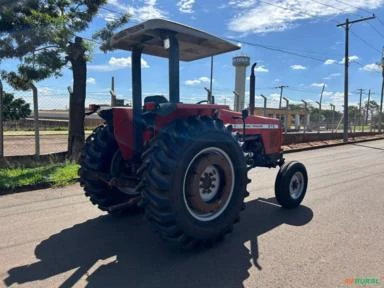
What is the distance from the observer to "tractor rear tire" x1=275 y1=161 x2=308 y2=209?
5711 millimetres

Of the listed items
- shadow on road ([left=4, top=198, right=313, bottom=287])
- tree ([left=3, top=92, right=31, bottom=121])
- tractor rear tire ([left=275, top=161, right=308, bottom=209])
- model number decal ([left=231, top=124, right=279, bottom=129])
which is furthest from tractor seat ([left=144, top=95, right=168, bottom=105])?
tree ([left=3, top=92, right=31, bottom=121])

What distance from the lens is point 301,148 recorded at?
1550cm

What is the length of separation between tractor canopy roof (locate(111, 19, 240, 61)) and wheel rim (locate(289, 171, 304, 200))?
7.58 ft

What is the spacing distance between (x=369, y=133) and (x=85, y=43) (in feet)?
85.3

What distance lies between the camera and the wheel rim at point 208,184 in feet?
13.2

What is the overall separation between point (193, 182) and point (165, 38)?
1.62 metres

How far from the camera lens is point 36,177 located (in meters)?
7.25

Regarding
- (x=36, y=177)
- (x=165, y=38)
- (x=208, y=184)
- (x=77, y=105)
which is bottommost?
(x=36, y=177)

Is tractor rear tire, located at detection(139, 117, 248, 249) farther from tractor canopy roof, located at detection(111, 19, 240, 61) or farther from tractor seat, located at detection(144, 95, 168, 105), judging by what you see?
tractor canopy roof, located at detection(111, 19, 240, 61)

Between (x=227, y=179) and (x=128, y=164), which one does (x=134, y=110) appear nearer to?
(x=128, y=164)

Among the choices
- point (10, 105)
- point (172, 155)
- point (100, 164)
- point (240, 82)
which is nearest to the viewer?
point (172, 155)

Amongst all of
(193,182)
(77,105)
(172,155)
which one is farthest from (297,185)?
(77,105)

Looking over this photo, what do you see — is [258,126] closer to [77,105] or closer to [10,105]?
[77,105]

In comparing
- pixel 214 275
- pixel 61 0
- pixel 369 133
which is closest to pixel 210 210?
pixel 214 275
